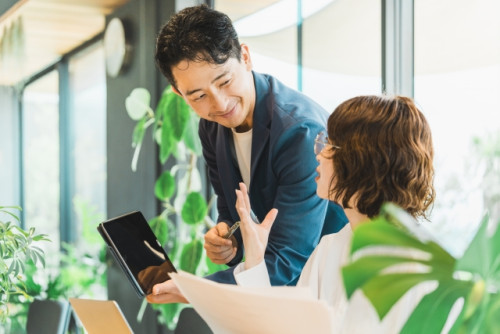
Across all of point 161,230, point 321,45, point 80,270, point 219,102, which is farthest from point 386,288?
point 80,270

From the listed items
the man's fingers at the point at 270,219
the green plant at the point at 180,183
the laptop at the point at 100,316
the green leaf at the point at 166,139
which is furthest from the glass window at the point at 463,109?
the green leaf at the point at 166,139

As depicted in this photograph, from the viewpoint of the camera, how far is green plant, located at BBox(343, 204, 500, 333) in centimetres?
62

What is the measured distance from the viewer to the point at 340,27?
3.25 m

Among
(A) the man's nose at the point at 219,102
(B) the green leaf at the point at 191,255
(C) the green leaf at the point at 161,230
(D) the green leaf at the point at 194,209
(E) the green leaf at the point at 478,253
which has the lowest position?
(B) the green leaf at the point at 191,255

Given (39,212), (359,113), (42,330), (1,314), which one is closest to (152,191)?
(39,212)

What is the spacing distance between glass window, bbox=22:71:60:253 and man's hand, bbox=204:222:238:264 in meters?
3.84

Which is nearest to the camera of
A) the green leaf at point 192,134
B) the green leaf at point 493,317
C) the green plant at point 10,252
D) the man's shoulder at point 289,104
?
the green leaf at point 493,317

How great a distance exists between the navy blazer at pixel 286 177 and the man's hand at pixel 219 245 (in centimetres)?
5

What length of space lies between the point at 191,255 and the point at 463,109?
1.73m

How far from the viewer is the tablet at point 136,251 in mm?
1857

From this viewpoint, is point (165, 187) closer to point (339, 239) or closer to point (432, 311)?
point (339, 239)

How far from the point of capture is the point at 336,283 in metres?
1.80

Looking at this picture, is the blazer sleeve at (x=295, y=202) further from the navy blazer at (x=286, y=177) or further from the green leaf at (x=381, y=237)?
the green leaf at (x=381, y=237)

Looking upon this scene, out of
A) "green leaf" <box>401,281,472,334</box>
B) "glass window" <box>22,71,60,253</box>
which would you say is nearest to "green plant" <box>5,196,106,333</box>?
"glass window" <box>22,71,60,253</box>
